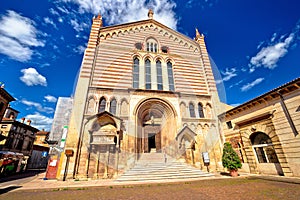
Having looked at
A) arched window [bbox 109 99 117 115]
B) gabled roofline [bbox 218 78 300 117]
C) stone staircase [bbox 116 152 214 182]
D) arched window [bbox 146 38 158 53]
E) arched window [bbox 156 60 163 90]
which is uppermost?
arched window [bbox 146 38 158 53]

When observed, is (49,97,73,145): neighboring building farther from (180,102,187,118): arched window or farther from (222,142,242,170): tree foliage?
(222,142,242,170): tree foliage

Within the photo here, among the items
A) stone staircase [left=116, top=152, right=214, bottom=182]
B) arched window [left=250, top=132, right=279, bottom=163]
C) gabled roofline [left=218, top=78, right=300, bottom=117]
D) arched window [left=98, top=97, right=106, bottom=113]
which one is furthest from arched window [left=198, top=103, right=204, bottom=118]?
arched window [left=98, top=97, right=106, bottom=113]

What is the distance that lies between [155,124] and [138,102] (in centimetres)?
313

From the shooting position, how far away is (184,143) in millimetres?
12555

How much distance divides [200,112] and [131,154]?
26.3ft

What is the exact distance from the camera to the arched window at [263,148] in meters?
9.98

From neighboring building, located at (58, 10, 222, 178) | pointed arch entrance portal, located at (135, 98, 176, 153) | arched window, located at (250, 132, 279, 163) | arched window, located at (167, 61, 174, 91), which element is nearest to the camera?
arched window, located at (250, 132, 279, 163)

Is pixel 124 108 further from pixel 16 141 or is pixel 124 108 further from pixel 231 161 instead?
pixel 16 141

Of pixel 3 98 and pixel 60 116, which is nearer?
pixel 3 98

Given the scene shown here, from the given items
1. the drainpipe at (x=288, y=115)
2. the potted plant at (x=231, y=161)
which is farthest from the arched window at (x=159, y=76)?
→ the drainpipe at (x=288, y=115)

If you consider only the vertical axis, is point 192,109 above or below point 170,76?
below

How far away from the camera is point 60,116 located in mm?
19047

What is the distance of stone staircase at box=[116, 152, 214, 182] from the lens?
9.17 metres

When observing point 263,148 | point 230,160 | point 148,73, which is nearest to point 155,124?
point 148,73
